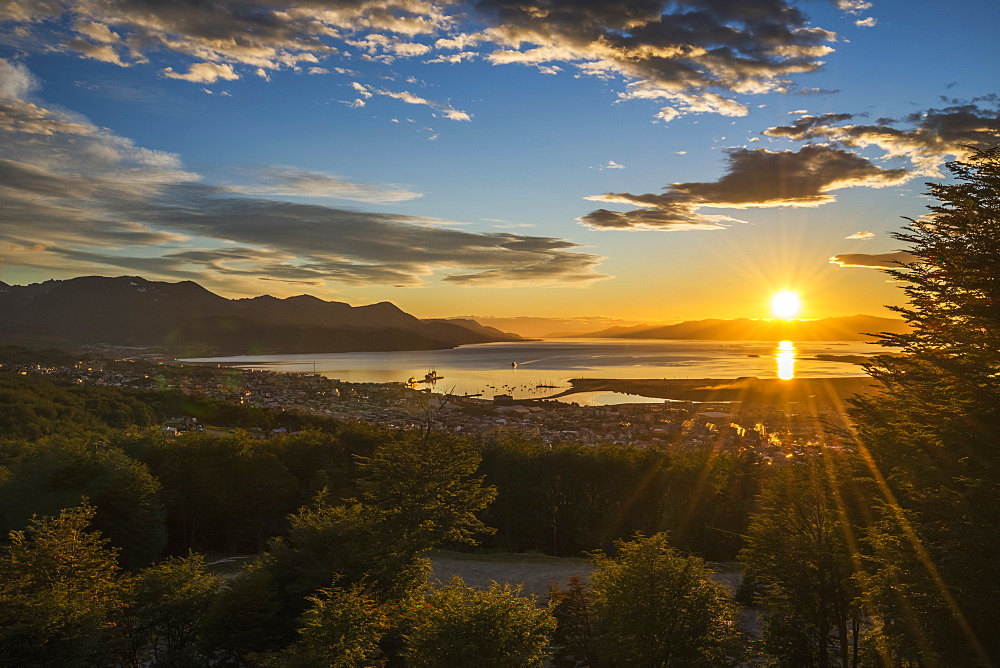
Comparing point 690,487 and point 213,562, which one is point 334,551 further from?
point 690,487

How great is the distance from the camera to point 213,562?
20.8 m

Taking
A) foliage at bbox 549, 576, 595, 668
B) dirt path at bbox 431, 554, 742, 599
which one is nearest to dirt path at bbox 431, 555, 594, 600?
dirt path at bbox 431, 554, 742, 599

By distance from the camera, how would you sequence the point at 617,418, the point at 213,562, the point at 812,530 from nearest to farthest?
the point at 812,530 → the point at 213,562 → the point at 617,418

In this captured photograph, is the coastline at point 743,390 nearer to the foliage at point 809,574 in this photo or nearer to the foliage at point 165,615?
the foliage at point 809,574

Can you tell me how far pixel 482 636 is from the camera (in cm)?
940

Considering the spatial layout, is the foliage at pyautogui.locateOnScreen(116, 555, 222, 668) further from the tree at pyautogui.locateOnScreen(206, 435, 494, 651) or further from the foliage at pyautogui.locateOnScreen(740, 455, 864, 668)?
the foliage at pyautogui.locateOnScreen(740, 455, 864, 668)

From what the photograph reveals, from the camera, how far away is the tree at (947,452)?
344 inches

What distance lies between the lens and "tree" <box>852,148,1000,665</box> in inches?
344

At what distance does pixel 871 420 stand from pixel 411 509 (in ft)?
39.2

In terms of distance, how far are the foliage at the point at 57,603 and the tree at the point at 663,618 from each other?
9306 millimetres

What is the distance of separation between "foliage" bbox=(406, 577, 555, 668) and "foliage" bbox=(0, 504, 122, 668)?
5.85m

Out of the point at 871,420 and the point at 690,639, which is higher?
the point at 871,420

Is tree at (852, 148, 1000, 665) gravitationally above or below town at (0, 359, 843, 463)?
above

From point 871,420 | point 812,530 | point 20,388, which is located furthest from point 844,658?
point 20,388
